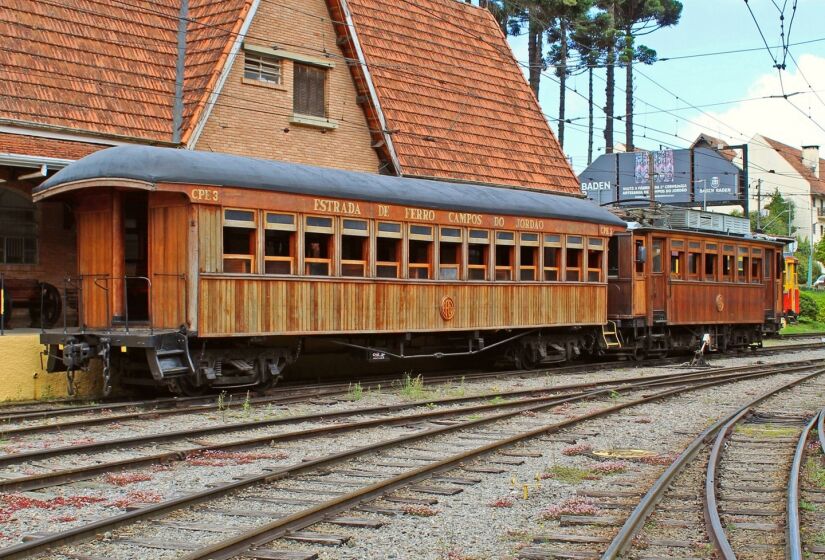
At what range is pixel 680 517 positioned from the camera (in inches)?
307

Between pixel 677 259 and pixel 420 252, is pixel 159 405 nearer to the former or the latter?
pixel 420 252

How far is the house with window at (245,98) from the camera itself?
17.2 meters

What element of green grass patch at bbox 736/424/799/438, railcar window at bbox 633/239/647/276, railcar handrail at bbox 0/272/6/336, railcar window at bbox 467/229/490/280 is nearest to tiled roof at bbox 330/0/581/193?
railcar window at bbox 633/239/647/276

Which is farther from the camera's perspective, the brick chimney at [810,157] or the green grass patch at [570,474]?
the brick chimney at [810,157]

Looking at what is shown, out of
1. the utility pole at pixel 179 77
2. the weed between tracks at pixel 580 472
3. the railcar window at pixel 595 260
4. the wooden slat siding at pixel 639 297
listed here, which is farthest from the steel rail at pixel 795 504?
the utility pole at pixel 179 77

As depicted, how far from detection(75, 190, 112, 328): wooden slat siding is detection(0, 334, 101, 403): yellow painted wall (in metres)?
0.87

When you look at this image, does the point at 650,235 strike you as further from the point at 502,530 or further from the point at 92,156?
the point at 502,530

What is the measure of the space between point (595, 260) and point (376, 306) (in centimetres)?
705

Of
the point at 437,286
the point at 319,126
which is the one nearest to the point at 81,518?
the point at 437,286

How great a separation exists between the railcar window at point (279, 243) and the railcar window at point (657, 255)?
446 inches

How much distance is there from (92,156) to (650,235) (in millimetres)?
13675

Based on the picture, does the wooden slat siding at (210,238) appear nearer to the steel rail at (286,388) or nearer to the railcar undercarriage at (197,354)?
the railcar undercarriage at (197,354)

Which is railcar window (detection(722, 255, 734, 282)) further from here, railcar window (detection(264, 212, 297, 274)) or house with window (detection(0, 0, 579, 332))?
railcar window (detection(264, 212, 297, 274))

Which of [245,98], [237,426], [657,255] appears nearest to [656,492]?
[237,426]
